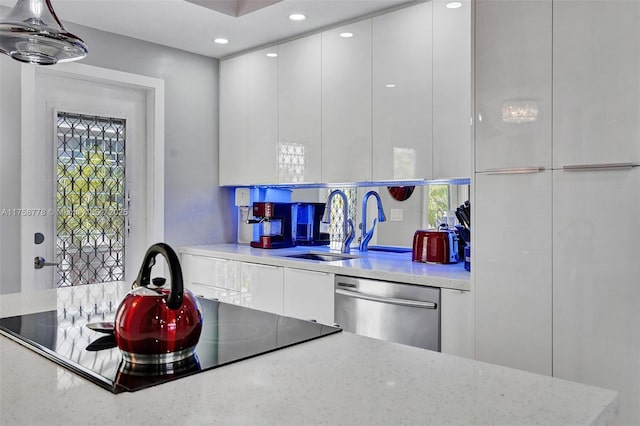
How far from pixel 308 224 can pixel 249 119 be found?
2.96 ft

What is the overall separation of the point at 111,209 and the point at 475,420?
3.24m

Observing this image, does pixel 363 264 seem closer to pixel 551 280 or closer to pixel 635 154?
pixel 551 280

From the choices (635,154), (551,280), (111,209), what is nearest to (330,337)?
(551,280)

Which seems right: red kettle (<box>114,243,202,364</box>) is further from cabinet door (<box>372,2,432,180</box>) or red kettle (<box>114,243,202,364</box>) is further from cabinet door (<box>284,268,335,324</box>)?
cabinet door (<box>372,2,432,180</box>)

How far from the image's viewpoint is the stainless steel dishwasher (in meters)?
2.48

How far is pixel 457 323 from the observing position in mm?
2406

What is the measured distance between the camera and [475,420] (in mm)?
863

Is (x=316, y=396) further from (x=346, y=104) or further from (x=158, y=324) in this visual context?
(x=346, y=104)

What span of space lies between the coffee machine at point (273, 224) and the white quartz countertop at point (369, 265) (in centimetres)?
8

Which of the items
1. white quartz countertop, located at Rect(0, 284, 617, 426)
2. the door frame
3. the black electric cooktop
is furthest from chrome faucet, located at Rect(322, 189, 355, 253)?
white quartz countertop, located at Rect(0, 284, 617, 426)

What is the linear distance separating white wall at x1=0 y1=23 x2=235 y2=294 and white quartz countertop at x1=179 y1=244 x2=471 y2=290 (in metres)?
0.26

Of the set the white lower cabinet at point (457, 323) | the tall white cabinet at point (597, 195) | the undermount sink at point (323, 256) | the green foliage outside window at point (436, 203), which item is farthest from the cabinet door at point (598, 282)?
the undermount sink at point (323, 256)

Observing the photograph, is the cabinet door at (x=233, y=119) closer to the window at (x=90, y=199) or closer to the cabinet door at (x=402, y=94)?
the window at (x=90, y=199)

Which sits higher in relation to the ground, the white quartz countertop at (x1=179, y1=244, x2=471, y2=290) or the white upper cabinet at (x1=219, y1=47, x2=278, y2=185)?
the white upper cabinet at (x1=219, y1=47, x2=278, y2=185)
